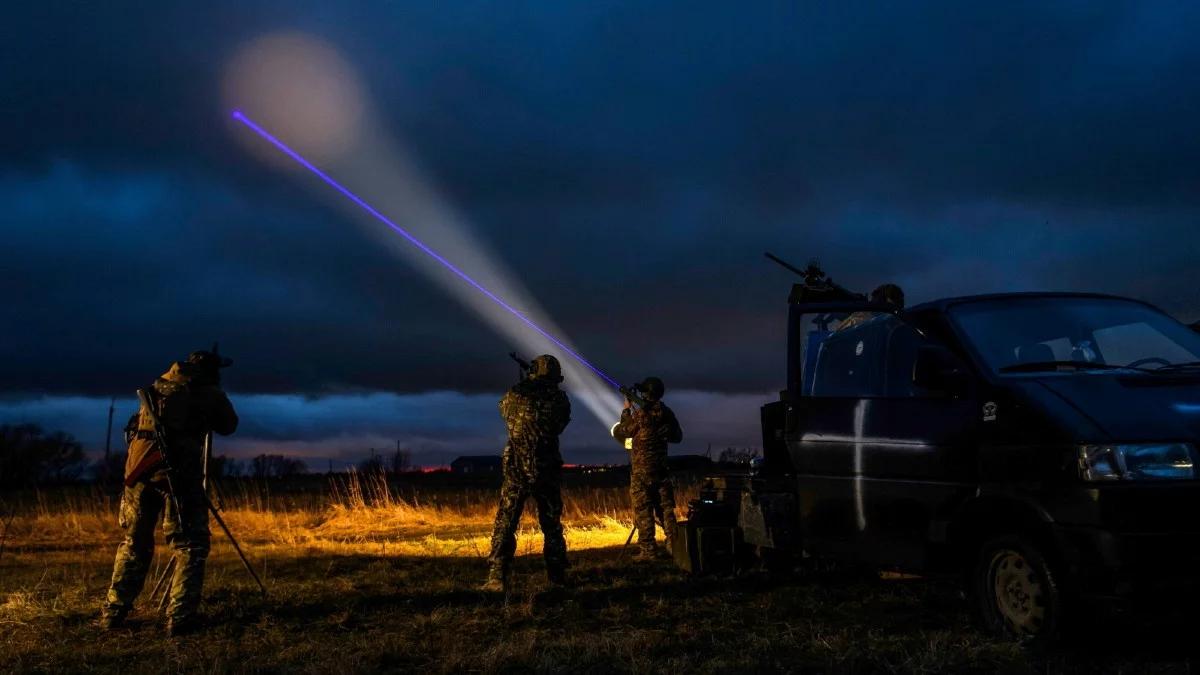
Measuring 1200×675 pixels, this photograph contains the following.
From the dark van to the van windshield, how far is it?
0.04ft

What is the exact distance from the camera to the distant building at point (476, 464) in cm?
7774

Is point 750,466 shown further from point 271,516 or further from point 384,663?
point 271,516

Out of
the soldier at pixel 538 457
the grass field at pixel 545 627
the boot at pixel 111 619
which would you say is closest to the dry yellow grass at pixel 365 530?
the grass field at pixel 545 627

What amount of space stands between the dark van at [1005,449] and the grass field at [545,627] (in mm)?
477

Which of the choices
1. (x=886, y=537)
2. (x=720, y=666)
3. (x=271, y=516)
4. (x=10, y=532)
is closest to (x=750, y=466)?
(x=886, y=537)

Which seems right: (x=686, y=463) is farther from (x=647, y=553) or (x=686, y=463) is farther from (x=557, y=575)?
(x=557, y=575)

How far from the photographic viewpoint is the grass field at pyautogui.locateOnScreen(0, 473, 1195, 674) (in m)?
5.05

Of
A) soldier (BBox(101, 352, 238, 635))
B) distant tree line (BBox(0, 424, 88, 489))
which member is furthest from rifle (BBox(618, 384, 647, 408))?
distant tree line (BBox(0, 424, 88, 489))

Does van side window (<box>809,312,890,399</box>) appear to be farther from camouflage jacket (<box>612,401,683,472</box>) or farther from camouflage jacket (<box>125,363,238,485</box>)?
camouflage jacket (<box>125,363,238,485</box>)

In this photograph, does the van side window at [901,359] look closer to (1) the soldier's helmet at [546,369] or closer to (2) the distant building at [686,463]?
(1) the soldier's helmet at [546,369]

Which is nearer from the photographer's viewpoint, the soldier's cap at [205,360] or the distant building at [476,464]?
the soldier's cap at [205,360]

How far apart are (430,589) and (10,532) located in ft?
46.1

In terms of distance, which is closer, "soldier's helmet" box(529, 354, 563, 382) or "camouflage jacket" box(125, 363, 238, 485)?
"camouflage jacket" box(125, 363, 238, 485)

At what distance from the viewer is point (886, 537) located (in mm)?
5859
